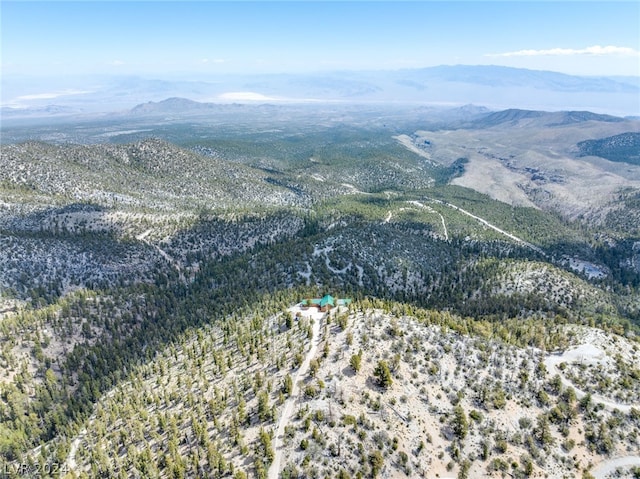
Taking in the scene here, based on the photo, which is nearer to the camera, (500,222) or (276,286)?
(276,286)

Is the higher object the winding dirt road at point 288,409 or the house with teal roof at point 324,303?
the house with teal roof at point 324,303

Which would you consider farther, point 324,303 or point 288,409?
point 324,303

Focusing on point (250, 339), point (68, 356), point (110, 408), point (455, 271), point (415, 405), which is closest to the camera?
point (415, 405)

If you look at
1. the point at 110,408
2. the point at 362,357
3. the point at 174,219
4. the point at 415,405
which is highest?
the point at 174,219

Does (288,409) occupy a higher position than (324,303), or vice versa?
(324,303)

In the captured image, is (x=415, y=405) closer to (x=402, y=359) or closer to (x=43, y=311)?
(x=402, y=359)

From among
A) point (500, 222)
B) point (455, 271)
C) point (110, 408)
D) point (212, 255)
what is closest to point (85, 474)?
point (110, 408)

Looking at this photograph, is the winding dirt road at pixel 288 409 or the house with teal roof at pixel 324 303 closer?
the winding dirt road at pixel 288 409

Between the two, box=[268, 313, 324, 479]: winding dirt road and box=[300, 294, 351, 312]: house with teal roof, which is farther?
box=[300, 294, 351, 312]: house with teal roof

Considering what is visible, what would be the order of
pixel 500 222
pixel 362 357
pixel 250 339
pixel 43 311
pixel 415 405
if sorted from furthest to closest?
pixel 500 222, pixel 43 311, pixel 250 339, pixel 362 357, pixel 415 405

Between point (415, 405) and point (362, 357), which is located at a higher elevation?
point (362, 357)

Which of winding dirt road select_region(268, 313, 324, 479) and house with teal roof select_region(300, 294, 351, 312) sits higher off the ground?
house with teal roof select_region(300, 294, 351, 312)
